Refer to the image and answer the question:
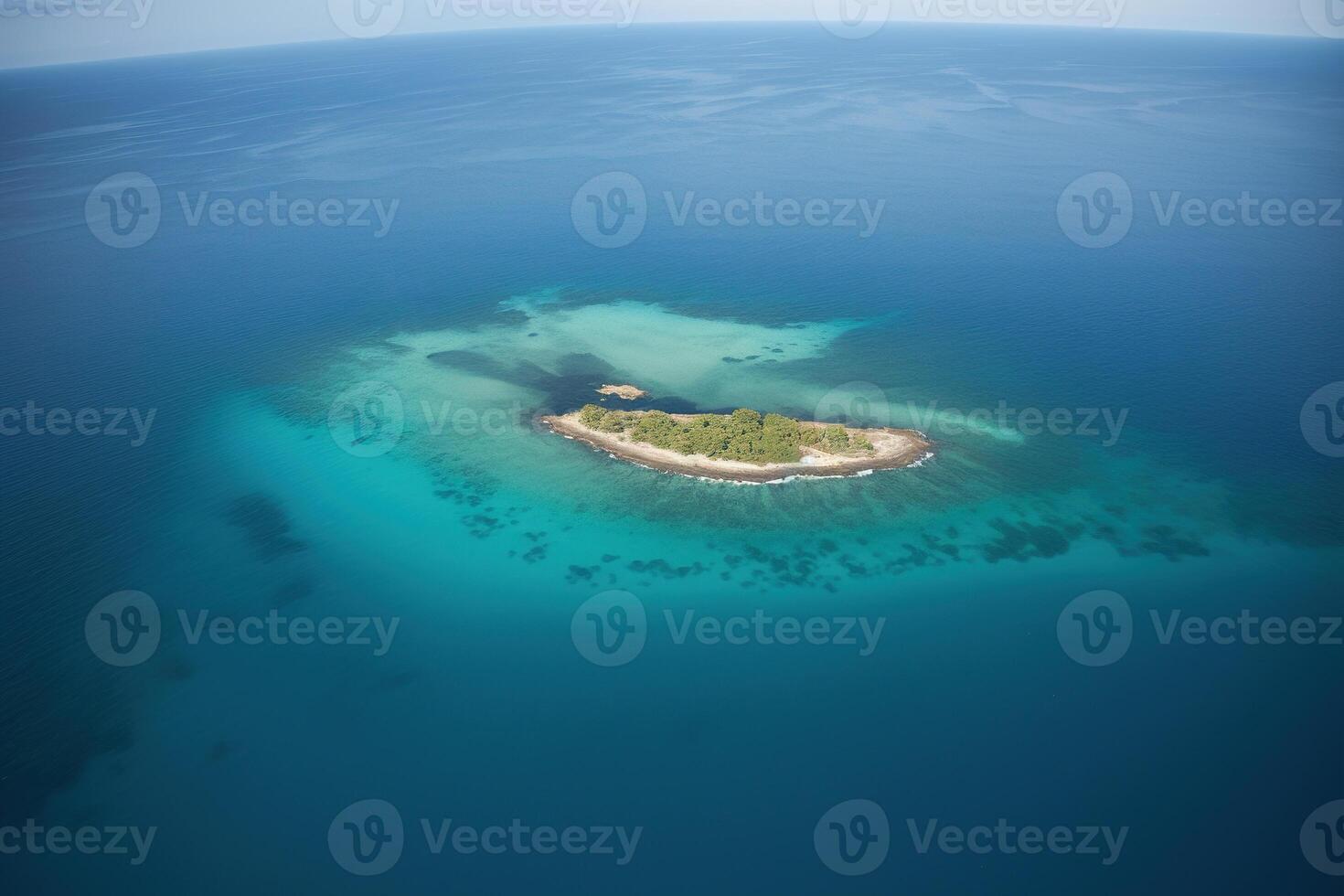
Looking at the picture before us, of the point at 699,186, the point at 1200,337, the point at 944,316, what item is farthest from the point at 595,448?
the point at 699,186

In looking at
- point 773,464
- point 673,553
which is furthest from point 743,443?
point 673,553

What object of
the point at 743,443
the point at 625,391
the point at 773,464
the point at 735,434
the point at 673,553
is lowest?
the point at 673,553

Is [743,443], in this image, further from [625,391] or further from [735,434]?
[625,391]

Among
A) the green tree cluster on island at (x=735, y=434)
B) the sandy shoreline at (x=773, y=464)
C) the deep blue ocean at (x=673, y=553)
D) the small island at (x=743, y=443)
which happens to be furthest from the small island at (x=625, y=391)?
the sandy shoreline at (x=773, y=464)

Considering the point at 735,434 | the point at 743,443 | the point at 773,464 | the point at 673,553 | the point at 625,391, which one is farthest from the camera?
the point at 625,391

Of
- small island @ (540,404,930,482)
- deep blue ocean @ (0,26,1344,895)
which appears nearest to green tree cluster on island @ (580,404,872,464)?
small island @ (540,404,930,482)

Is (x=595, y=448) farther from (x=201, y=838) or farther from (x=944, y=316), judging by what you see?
(x=944, y=316)

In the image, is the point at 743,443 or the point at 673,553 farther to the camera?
the point at 743,443

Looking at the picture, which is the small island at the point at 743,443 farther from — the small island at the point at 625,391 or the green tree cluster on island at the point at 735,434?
the small island at the point at 625,391
